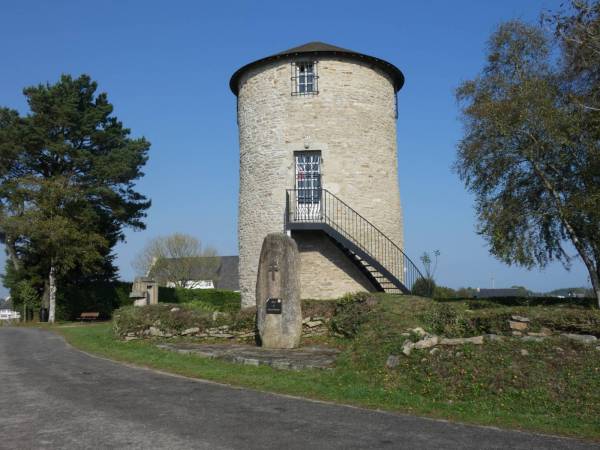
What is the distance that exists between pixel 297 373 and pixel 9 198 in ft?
77.0

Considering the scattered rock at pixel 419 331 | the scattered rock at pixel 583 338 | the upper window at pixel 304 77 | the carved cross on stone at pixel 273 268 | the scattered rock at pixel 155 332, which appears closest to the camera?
the scattered rock at pixel 583 338

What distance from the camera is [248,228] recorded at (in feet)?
63.3

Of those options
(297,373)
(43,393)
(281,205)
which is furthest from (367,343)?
(281,205)

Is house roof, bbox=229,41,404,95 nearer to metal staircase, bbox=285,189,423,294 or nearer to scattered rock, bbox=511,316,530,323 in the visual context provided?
metal staircase, bbox=285,189,423,294

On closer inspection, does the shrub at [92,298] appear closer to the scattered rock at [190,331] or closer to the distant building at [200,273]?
the scattered rock at [190,331]

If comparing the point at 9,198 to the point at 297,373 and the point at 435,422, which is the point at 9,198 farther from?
the point at 435,422

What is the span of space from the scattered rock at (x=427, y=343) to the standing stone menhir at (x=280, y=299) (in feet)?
12.7

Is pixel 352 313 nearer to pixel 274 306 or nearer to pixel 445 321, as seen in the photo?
pixel 274 306

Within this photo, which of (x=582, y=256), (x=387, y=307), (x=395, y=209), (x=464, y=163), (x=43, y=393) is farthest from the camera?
(x=395, y=209)

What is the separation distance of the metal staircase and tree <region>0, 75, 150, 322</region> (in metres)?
13.3

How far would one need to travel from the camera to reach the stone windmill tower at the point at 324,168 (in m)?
17.8

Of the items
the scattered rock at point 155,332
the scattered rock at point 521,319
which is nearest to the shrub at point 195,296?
the scattered rock at point 155,332

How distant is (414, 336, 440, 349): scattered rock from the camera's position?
30.6 feet

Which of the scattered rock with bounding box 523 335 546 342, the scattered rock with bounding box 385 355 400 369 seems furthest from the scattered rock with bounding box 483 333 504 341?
the scattered rock with bounding box 385 355 400 369
